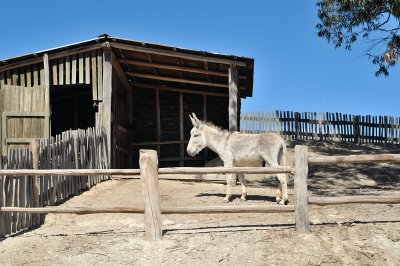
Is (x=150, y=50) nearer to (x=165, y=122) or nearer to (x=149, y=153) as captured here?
(x=165, y=122)

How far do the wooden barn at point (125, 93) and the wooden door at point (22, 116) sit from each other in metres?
0.03

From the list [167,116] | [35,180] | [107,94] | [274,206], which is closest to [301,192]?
[274,206]

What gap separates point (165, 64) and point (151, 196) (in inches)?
326

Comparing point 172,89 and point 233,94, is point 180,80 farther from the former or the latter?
point 233,94

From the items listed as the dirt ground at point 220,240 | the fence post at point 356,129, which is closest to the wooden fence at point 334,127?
the fence post at point 356,129

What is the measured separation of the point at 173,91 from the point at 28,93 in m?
6.06

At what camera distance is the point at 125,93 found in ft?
55.9

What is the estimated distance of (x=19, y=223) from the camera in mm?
7609

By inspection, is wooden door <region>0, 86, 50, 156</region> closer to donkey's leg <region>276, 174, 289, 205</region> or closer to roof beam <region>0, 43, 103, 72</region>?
roof beam <region>0, 43, 103, 72</region>

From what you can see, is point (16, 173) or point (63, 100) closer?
point (16, 173)

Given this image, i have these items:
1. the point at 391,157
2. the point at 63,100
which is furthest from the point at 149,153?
the point at 63,100

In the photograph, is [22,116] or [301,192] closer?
[301,192]

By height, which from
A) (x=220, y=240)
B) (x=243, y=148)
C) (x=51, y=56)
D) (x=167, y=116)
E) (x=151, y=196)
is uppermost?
(x=51, y=56)

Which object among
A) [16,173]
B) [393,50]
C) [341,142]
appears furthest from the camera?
[341,142]
